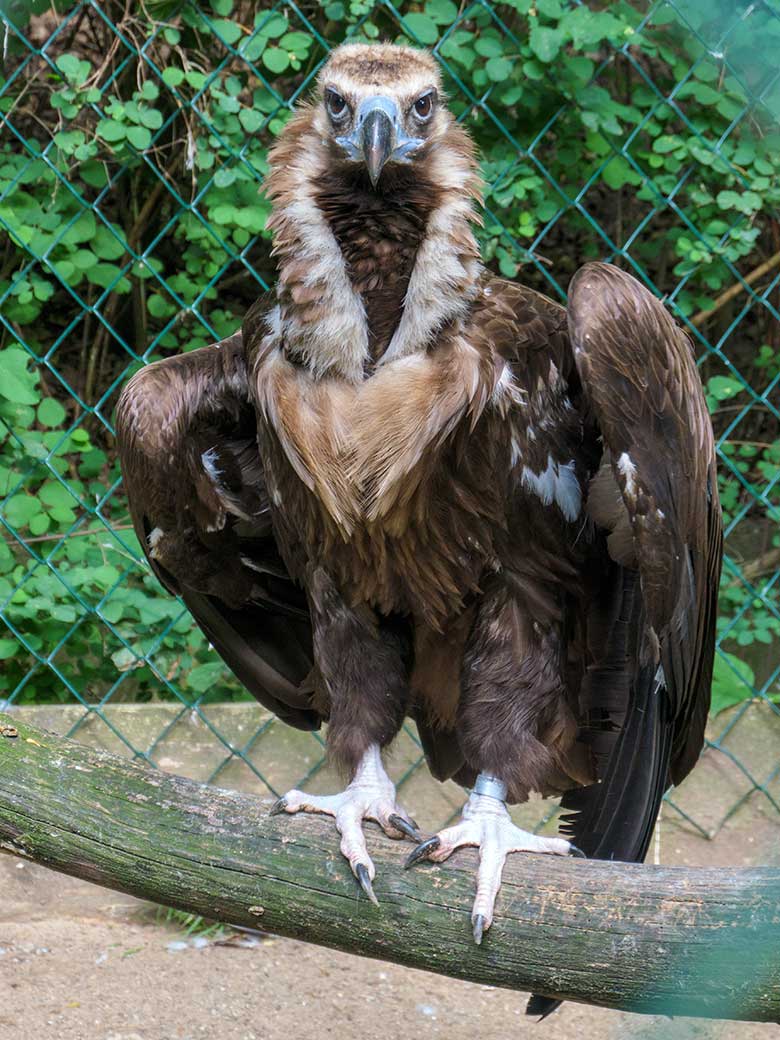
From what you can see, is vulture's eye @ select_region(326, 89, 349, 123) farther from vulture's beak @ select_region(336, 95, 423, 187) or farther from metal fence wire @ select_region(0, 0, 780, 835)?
Answer: metal fence wire @ select_region(0, 0, 780, 835)

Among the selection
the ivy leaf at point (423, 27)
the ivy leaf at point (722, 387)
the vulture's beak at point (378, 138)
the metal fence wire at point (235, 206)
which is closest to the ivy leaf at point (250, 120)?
the metal fence wire at point (235, 206)

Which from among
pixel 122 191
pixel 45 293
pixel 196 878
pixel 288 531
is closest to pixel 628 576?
pixel 288 531

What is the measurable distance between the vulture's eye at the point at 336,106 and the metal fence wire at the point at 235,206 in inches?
45.6

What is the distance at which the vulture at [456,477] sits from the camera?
7.88 feet

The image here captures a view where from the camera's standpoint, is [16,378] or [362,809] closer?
[362,809]

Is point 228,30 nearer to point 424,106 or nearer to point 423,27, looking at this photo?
point 423,27

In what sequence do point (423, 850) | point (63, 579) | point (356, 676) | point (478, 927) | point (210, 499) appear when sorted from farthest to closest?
point (63, 579), point (210, 499), point (356, 676), point (423, 850), point (478, 927)

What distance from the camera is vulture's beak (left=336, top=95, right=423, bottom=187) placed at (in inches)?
91.5

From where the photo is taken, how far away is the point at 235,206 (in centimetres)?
379

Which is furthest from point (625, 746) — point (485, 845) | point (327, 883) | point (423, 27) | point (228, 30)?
point (228, 30)

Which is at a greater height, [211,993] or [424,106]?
[424,106]

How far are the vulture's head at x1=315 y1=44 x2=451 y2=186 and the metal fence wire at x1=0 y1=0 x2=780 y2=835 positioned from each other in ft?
3.49

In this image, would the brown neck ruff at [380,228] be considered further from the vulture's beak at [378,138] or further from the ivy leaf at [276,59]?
the ivy leaf at [276,59]

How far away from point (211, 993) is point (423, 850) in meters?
1.37
